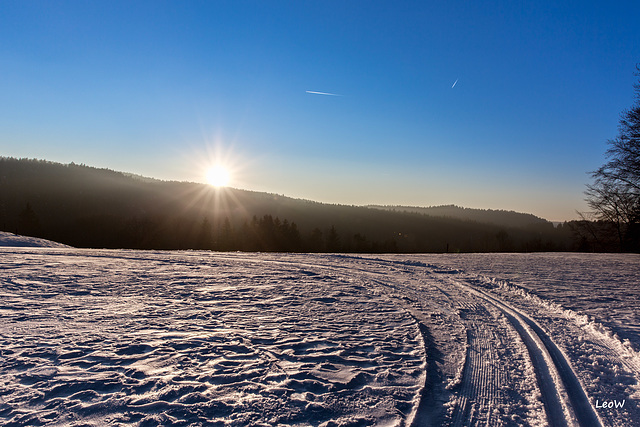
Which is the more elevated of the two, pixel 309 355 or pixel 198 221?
pixel 198 221

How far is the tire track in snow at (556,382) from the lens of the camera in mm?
3432

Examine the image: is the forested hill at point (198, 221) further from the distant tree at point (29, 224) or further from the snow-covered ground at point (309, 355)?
the snow-covered ground at point (309, 355)

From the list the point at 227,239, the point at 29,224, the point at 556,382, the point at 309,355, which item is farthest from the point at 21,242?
the point at 29,224

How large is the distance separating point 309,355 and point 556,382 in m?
3.13

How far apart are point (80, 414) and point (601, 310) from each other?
9889mm

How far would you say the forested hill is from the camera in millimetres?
76938

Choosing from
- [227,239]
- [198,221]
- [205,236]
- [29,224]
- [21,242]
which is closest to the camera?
[21,242]

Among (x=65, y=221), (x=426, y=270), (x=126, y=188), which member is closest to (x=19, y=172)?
(x=126, y=188)

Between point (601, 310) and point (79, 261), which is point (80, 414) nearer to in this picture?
point (601, 310)

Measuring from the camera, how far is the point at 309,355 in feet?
16.5

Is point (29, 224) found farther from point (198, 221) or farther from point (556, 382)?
point (556, 382)

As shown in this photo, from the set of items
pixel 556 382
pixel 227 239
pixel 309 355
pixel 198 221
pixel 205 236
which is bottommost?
pixel 227 239

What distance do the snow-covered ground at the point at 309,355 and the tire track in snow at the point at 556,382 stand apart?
2 cm

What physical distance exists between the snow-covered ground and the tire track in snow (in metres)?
0.02
